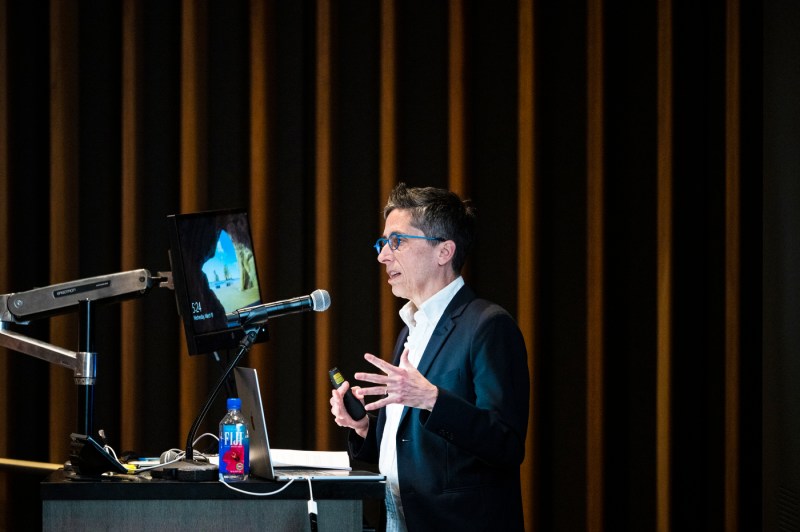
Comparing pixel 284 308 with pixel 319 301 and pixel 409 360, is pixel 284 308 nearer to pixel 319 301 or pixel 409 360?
pixel 319 301

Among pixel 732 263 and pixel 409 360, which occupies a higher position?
pixel 732 263

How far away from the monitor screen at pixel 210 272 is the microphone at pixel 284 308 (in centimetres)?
20

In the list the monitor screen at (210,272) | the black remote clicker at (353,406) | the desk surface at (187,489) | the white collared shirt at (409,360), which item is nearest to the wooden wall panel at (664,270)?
the white collared shirt at (409,360)

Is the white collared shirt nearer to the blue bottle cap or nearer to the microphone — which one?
the microphone

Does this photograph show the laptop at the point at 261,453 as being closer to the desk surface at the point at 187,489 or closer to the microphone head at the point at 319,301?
the desk surface at the point at 187,489

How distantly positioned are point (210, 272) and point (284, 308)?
0.38 m

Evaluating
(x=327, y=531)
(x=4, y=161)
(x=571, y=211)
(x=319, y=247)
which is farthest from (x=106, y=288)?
(x=571, y=211)

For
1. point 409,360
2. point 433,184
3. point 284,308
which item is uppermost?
point 433,184

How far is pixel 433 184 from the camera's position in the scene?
3.91m

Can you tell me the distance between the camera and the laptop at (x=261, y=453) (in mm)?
1977

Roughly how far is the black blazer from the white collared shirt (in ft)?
0.19

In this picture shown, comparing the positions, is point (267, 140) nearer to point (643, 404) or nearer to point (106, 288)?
point (106, 288)

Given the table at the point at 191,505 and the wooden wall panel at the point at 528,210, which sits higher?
the wooden wall panel at the point at 528,210

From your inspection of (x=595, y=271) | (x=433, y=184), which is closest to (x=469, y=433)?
(x=595, y=271)
